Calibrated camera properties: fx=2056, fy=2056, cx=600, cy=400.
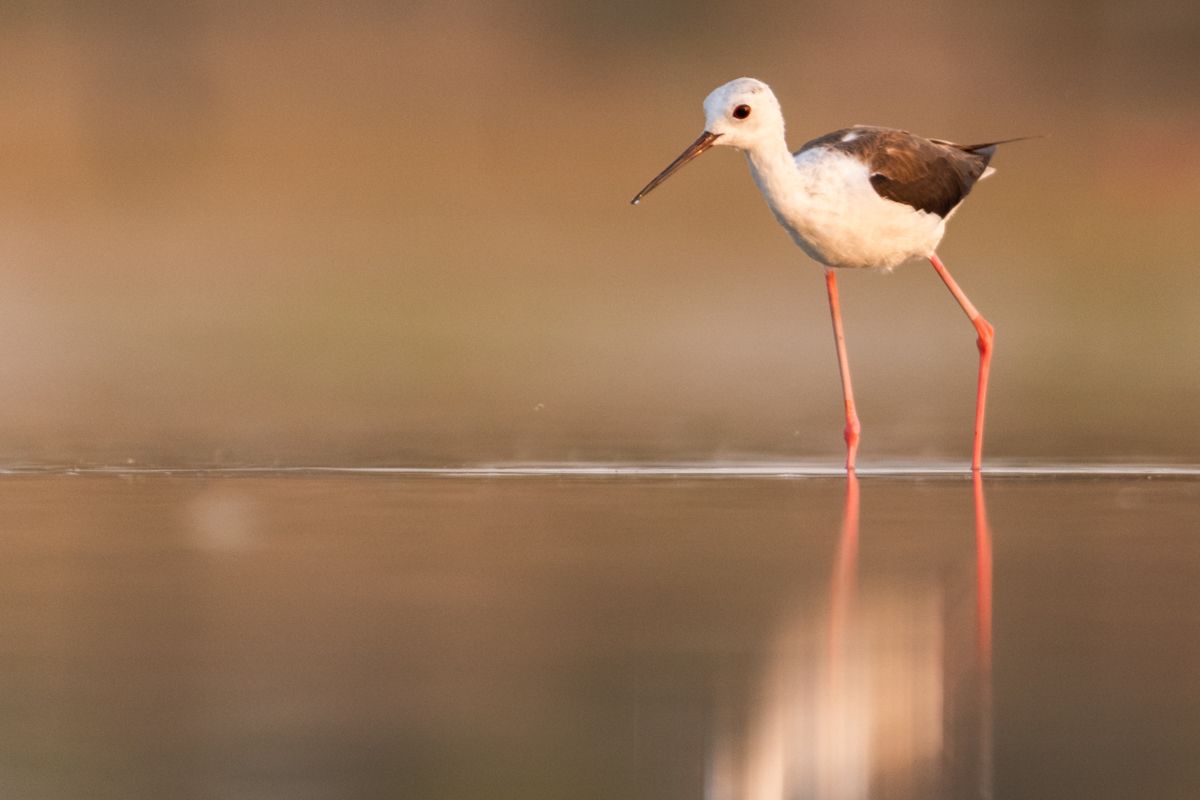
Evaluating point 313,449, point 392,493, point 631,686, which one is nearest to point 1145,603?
point 631,686

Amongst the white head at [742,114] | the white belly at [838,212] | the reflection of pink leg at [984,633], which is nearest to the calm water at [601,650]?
the reflection of pink leg at [984,633]

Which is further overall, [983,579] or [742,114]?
[742,114]

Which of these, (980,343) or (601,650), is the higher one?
(980,343)

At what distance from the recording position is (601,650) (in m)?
3.69

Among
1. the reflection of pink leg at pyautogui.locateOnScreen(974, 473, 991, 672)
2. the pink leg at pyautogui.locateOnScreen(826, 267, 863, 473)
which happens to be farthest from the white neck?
the reflection of pink leg at pyautogui.locateOnScreen(974, 473, 991, 672)

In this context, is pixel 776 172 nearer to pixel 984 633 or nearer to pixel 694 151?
pixel 694 151

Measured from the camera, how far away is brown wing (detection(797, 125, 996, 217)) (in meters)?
7.58

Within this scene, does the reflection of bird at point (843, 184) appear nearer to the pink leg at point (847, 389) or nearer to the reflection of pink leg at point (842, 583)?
the pink leg at point (847, 389)

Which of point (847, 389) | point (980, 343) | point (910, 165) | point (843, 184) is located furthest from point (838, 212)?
point (980, 343)

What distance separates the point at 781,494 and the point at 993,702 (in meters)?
3.20

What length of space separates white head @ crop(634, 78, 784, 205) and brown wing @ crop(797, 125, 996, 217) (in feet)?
1.18

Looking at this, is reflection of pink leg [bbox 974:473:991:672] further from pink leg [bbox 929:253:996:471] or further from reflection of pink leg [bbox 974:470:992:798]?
pink leg [bbox 929:253:996:471]

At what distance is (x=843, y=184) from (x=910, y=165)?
395 millimetres

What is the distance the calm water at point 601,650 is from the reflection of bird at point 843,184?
1.62 meters
